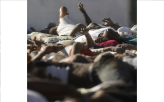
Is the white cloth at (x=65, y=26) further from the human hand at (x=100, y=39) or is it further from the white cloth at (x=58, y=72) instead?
the white cloth at (x=58, y=72)

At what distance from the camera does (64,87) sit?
1.91ft

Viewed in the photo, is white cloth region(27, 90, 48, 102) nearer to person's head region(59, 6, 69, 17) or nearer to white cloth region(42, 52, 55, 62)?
white cloth region(42, 52, 55, 62)

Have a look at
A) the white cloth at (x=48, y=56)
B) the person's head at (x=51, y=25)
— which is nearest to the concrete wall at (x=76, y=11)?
the person's head at (x=51, y=25)

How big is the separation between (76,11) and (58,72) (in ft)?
5.75

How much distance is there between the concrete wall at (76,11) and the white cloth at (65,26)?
13 centimetres

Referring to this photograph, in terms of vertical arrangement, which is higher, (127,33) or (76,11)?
(76,11)

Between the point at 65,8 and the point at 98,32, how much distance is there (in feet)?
2.08

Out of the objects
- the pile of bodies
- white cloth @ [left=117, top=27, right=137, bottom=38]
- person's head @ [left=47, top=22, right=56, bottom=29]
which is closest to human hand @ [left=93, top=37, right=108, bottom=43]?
white cloth @ [left=117, top=27, right=137, bottom=38]

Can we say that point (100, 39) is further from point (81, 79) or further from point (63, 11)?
point (81, 79)

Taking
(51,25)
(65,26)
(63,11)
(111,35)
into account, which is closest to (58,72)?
(111,35)

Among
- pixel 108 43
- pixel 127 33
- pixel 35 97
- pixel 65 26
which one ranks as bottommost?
pixel 35 97

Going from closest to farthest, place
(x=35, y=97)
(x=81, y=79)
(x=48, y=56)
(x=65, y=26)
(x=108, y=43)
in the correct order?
1. (x=35, y=97)
2. (x=81, y=79)
3. (x=48, y=56)
4. (x=108, y=43)
5. (x=65, y=26)

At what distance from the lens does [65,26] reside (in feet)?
7.19
